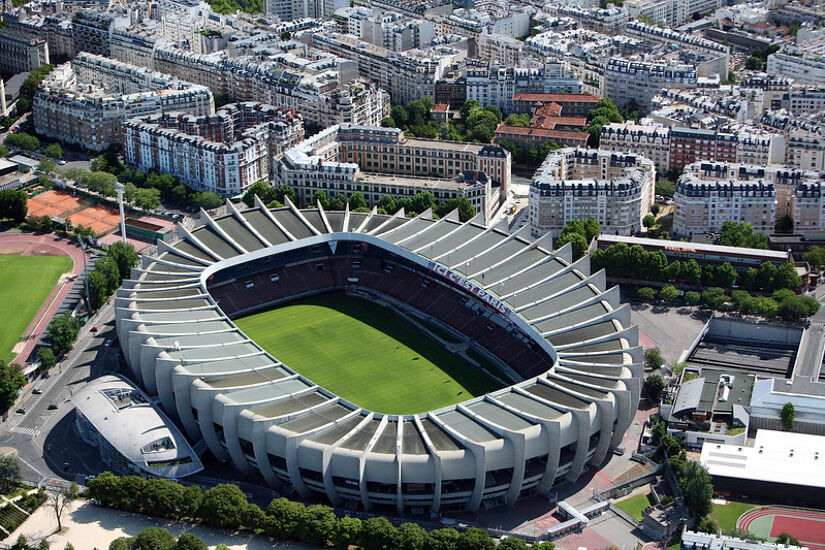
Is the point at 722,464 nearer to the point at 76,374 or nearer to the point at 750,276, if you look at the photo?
the point at 750,276

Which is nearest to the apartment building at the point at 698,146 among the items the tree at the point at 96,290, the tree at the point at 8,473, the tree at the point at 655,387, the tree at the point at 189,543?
the tree at the point at 655,387

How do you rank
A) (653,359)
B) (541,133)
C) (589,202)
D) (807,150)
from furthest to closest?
(541,133)
(807,150)
(589,202)
(653,359)

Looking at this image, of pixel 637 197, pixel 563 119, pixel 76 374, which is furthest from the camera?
pixel 563 119

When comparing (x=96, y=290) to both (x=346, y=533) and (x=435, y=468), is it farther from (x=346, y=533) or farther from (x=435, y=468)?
(x=435, y=468)

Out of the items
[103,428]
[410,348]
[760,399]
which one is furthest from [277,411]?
[760,399]

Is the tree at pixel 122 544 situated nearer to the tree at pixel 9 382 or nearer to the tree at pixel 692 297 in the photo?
the tree at pixel 9 382

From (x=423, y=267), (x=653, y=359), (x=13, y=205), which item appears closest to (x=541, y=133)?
(x=423, y=267)
